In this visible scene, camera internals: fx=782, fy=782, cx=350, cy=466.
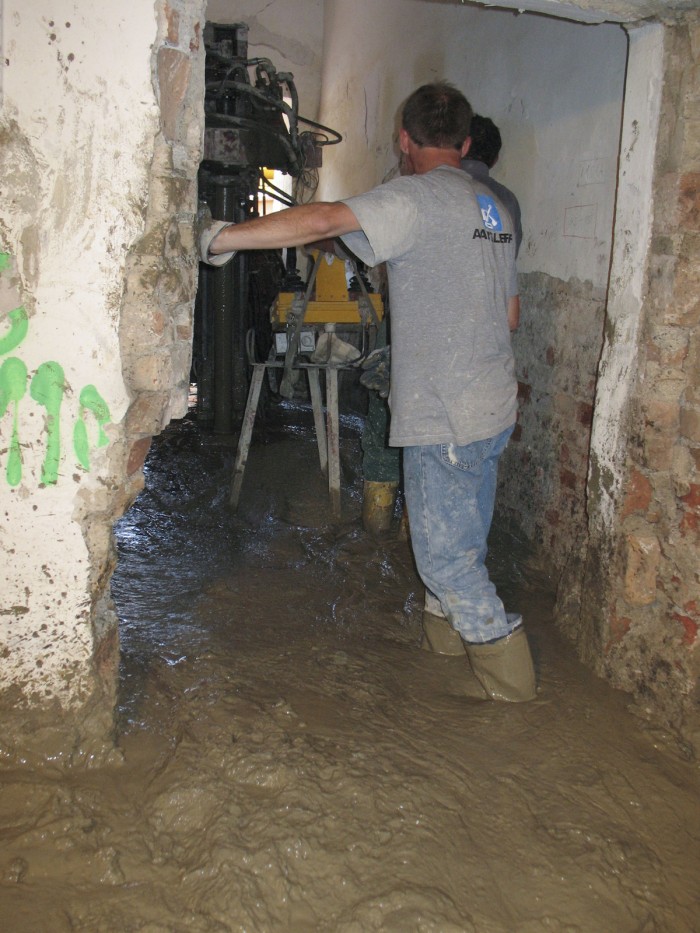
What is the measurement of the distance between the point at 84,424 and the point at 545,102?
2357 millimetres

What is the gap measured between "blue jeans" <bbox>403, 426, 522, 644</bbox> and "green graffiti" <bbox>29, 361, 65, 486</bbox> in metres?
0.96

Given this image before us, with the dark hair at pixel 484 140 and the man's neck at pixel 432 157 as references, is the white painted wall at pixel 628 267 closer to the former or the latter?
the man's neck at pixel 432 157

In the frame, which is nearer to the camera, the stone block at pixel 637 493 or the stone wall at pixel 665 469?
the stone wall at pixel 665 469

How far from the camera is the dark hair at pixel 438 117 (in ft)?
7.05

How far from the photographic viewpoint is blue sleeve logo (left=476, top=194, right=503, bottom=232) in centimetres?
217

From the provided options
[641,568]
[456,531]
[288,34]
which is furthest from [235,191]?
[288,34]

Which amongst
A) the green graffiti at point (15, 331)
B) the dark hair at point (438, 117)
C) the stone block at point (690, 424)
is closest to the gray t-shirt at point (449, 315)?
the dark hair at point (438, 117)

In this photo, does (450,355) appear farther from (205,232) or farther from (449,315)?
(205,232)

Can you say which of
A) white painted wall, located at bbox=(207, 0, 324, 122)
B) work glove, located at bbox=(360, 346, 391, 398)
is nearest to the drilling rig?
work glove, located at bbox=(360, 346, 391, 398)

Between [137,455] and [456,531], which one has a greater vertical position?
[137,455]

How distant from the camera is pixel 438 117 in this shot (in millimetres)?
2160

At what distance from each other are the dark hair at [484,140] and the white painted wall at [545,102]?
0.49 ft

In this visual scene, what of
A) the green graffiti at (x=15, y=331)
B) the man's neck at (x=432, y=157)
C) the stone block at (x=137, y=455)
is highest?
the man's neck at (x=432, y=157)

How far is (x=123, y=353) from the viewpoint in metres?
1.74
